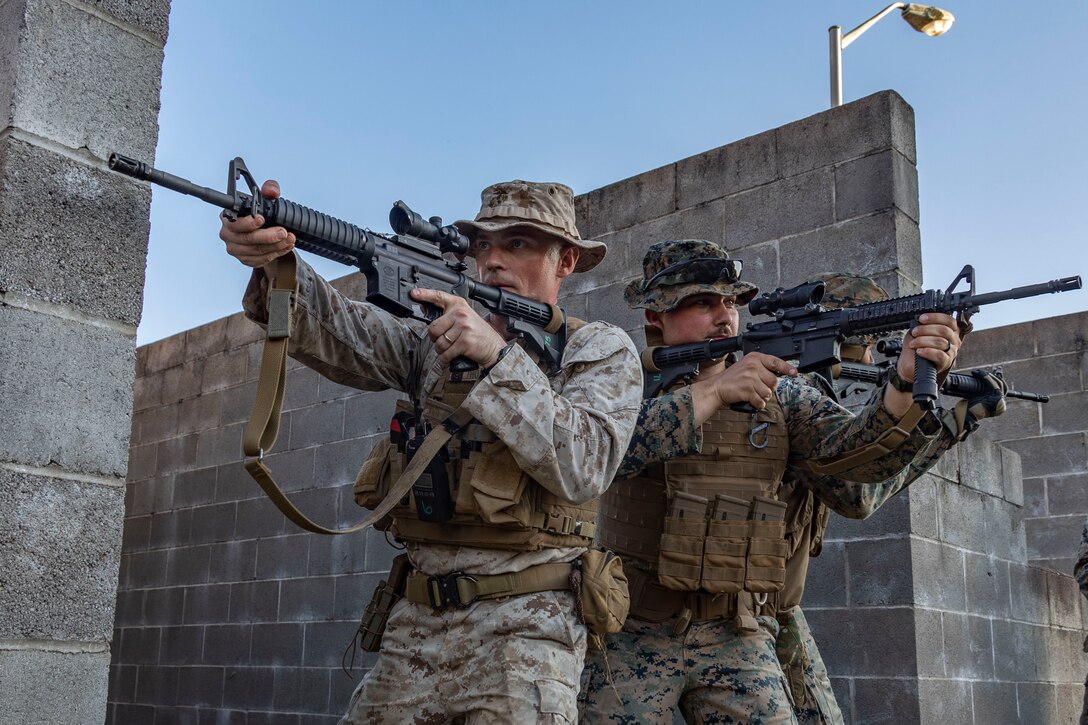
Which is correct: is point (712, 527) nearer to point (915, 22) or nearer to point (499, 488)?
point (499, 488)

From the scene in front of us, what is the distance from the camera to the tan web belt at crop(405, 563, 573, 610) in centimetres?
273

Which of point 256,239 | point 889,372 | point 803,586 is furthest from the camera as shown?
point 803,586

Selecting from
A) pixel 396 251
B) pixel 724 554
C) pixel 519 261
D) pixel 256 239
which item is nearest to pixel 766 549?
pixel 724 554

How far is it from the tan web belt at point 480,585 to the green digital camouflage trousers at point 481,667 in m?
0.02

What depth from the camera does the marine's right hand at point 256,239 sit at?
2.56 m

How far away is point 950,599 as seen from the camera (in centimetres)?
487

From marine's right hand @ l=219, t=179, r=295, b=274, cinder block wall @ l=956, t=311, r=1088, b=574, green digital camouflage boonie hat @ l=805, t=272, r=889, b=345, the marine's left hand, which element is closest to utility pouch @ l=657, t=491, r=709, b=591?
the marine's left hand

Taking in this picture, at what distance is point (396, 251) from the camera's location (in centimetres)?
286

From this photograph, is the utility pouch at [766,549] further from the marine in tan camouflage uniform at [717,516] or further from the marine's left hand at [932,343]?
the marine's left hand at [932,343]

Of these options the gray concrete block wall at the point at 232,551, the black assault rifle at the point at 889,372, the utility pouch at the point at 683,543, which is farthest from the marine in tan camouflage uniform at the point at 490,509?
the gray concrete block wall at the point at 232,551

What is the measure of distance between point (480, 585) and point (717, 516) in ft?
3.63

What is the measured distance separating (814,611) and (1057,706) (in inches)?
67.0

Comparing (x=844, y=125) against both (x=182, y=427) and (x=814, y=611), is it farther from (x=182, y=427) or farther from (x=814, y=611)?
(x=182, y=427)

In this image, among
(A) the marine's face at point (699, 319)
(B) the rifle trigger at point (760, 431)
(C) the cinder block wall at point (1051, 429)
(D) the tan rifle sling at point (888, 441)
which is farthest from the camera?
(C) the cinder block wall at point (1051, 429)
